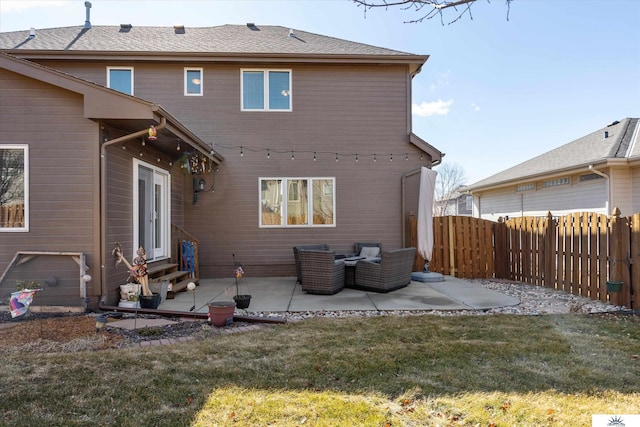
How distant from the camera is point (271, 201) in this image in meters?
8.95

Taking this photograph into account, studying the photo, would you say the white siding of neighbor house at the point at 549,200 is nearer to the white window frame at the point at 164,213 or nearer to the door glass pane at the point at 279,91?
the door glass pane at the point at 279,91

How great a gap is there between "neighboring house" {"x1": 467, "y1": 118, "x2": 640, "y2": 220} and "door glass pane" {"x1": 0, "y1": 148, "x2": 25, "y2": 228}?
1188cm

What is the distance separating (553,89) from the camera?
42.5ft

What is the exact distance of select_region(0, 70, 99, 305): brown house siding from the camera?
5359mm

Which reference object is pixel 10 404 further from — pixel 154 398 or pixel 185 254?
pixel 185 254

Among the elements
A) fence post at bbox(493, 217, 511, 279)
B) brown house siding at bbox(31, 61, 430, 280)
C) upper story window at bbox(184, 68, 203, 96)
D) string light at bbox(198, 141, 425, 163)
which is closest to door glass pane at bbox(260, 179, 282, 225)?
brown house siding at bbox(31, 61, 430, 280)

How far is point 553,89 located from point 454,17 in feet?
39.1

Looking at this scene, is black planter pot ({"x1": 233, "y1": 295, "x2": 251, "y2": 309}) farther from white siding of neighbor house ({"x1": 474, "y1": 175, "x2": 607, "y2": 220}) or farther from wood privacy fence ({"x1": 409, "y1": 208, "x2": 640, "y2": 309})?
white siding of neighbor house ({"x1": 474, "y1": 175, "x2": 607, "y2": 220})

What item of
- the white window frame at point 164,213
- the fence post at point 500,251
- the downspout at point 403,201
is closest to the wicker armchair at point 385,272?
the downspout at point 403,201

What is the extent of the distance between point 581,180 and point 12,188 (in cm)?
1286

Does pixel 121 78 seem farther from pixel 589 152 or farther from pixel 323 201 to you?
pixel 589 152

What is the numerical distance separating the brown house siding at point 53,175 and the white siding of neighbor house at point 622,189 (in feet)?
37.0

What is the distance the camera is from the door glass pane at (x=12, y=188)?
5.37 meters

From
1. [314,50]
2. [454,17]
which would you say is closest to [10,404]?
[454,17]
